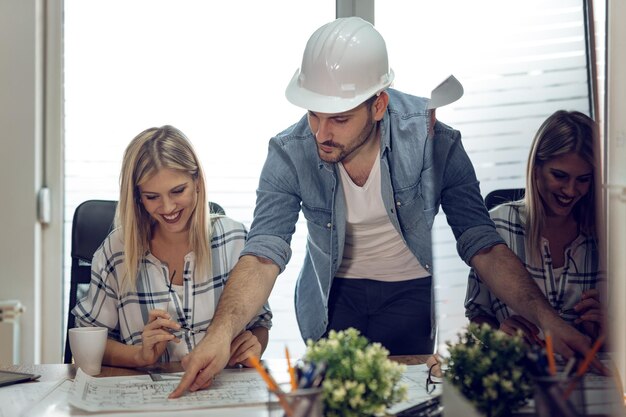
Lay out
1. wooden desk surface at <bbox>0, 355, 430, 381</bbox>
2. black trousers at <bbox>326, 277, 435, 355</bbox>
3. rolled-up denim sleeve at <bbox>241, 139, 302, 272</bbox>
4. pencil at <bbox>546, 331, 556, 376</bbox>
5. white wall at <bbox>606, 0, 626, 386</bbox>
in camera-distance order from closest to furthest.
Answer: white wall at <bbox>606, 0, 626, 386</bbox>
pencil at <bbox>546, 331, 556, 376</bbox>
wooden desk surface at <bbox>0, 355, 430, 381</bbox>
rolled-up denim sleeve at <bbox>241, 139, 302, 272</bbox>
black trousers at <bbox>326, 277, 435, 355</bbox>

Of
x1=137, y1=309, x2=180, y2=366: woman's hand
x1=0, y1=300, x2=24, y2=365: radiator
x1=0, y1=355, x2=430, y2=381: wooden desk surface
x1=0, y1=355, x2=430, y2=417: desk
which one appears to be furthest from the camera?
x1=0, y1=300, x2=24, y2=365: radiator

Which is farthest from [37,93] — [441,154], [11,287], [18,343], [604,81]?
[604,81]

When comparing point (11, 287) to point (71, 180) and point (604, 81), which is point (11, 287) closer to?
point (71, 180)

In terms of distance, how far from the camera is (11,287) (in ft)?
9.17

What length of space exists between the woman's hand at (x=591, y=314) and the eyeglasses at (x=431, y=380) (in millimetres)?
571

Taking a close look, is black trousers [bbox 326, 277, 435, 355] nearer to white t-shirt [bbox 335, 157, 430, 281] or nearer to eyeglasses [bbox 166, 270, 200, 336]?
white t-shirt [bbox 335, 157, 430, 281]

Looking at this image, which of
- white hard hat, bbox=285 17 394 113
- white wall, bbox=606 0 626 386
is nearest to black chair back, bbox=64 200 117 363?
white hard hat, bbox=285 17 394 113

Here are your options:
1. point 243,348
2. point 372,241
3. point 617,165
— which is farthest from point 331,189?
point 617,165

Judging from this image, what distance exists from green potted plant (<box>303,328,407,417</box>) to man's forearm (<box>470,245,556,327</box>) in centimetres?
16

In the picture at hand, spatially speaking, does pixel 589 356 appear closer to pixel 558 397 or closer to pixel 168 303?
pixel 558 397

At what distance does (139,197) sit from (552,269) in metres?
1.46

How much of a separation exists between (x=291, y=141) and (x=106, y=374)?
74cm

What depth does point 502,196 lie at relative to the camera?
854 mm

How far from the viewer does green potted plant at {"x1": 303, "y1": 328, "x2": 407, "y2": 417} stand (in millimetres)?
839
